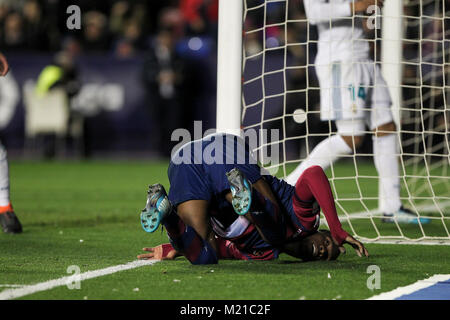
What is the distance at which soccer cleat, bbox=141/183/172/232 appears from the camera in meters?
4.53

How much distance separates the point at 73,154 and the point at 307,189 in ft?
39.1

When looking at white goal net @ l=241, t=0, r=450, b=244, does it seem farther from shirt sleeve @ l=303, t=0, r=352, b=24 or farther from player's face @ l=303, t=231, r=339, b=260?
player's face @ l=303, t=231, r=339, b=260

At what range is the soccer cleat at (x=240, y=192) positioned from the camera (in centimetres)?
448

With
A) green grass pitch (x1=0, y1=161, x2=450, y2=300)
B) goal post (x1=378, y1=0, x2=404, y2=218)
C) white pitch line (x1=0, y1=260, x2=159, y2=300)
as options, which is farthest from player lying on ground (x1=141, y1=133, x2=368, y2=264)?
goal post (x1=378, y1=0, x2=404, y2=218)

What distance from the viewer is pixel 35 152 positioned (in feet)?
53.6

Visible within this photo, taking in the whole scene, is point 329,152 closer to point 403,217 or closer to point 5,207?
point 403,217

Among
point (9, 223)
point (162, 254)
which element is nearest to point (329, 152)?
point (162, 254)

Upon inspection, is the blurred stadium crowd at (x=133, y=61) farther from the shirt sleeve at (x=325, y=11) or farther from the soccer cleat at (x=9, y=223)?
the soccer cleat at (x=9, y=223)

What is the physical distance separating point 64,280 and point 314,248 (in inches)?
54.9

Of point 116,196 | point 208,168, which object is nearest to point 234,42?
point 208,168

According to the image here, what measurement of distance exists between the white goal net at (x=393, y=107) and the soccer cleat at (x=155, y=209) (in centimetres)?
168

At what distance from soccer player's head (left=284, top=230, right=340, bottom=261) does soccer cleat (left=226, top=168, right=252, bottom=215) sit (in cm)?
61

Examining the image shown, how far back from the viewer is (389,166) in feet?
23.2

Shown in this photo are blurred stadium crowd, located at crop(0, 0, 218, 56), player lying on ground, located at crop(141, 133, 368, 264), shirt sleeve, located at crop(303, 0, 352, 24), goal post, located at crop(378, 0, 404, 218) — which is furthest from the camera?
blurred stadium crowd, located at crop(0, 0, 218, 56)
